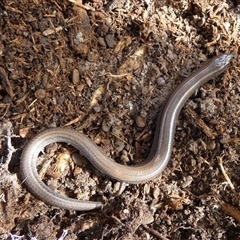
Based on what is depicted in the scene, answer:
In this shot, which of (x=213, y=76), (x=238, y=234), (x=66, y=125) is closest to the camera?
(x=238, y=234)

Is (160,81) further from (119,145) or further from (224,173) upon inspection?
(224,173)

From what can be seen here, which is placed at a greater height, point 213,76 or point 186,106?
point 213,76

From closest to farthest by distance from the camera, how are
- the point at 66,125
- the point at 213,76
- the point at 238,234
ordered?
the point at 238,234 → the point at 66,125 → the point at 213,76

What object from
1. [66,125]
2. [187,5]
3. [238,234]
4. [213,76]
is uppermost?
[187,5]

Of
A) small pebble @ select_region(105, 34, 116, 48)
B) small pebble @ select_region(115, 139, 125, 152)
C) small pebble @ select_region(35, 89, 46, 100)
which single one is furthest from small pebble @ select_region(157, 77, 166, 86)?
small pebble @ select_region(35, 89, 46, 100)

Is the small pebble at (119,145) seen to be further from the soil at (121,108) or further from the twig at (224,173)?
the twig at (224,173)

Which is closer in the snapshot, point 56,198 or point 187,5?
point 56,198

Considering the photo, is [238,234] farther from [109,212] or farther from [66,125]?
[66,125]

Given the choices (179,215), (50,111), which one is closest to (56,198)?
(50,111)
